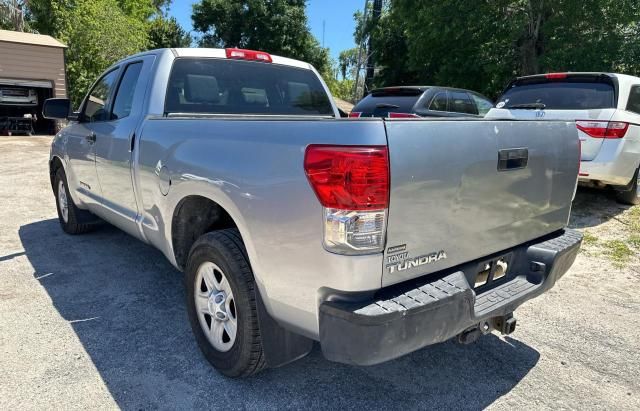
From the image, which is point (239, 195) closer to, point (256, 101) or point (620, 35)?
point (256, 101)

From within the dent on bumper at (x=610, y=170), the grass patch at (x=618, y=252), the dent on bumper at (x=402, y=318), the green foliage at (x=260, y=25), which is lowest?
the grass patch at (x=618, y=252)

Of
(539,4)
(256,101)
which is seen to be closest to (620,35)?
(539,4)

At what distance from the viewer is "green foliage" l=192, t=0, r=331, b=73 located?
100 ft

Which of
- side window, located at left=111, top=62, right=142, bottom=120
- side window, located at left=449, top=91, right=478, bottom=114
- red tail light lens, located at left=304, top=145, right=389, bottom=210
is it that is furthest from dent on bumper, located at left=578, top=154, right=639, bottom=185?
side window, located at left=111, top=62, right=142, bottom=120

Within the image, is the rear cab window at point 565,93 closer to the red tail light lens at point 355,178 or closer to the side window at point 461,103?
the side window at point 461,103

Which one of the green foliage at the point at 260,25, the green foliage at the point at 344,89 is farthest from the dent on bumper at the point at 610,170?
the green foliage at the point at 344,89

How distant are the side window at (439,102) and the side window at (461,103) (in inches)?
9.4

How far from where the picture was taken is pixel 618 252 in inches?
199

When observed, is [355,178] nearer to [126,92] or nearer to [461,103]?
[126,92]

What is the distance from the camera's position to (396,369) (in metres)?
2.82

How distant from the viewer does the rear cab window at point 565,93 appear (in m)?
5.77

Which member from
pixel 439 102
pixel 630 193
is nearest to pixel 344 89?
pixel 439 102

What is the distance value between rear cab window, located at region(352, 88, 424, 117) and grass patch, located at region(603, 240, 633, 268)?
145 inches

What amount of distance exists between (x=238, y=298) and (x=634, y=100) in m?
5.99
